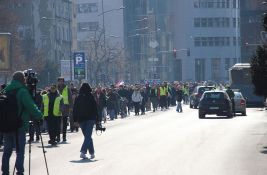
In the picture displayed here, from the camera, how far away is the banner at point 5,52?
152ft

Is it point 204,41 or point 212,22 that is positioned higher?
point 212,22

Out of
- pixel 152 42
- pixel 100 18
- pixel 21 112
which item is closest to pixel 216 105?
pixel 21 112

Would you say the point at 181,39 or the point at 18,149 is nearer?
the point at 18,149

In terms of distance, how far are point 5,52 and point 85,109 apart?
27.2 meters

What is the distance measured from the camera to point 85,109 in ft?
65.4

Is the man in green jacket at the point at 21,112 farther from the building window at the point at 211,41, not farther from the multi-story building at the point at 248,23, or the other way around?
the building window at the point at 211,41

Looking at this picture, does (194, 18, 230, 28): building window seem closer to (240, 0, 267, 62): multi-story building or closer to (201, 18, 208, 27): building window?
(201, 18, 208, 27): building window

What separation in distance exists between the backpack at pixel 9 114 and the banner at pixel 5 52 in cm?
3208

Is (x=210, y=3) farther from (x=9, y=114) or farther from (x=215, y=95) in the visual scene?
(x=9, y=114)

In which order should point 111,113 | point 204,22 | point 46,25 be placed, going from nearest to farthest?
point 111,113
point 46,25
point 204,22

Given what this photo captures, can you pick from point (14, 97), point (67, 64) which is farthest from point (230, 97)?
point (14, 97)

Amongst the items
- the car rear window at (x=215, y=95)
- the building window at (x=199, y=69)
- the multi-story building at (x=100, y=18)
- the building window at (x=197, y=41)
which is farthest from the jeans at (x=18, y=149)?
the building window at (x=197, y=41)

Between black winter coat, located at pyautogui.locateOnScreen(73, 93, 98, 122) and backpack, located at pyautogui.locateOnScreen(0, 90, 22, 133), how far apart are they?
5372 mm

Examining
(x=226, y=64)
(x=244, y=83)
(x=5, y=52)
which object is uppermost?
(x=5, y=52)
